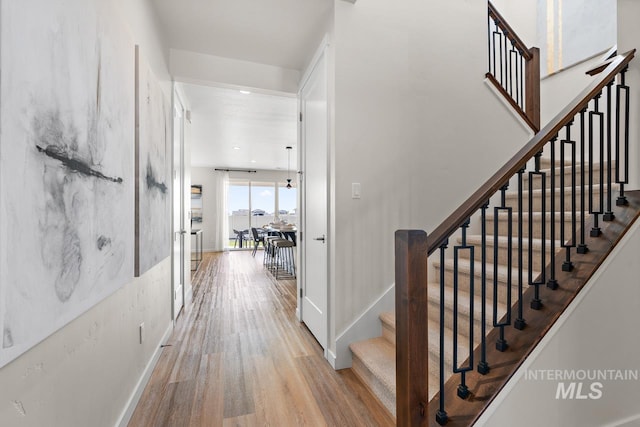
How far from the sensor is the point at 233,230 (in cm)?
1016

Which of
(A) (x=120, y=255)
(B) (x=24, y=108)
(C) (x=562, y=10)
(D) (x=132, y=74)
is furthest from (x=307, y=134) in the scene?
(C) (x=562, y=10)

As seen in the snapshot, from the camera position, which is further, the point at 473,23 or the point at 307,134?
the point at 307,134

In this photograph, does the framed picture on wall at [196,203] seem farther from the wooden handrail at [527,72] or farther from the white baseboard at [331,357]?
the wooden handrail at [527,72]

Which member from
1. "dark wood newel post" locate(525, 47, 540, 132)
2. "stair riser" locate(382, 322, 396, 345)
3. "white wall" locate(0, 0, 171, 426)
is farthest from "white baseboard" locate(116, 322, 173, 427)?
"dark wood newel post" locate(525, 47, 540, 132)

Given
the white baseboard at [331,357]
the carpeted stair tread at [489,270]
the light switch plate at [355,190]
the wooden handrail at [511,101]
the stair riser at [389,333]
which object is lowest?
the white baseboard at [331,357]

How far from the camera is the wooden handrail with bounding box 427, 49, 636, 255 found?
1167mm

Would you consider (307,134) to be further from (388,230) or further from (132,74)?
(132,74)

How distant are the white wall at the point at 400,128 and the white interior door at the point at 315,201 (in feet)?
0.68

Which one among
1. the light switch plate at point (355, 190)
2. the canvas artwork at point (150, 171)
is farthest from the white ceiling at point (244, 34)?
the light switch plate at point (355, 190)

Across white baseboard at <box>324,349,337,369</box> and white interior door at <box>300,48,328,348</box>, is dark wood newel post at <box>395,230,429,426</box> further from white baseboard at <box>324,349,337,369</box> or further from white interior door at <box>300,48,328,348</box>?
white interior door at <box>300,48,328,348</box>

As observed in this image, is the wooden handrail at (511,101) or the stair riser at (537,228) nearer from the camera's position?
the stair riser at (537,228)

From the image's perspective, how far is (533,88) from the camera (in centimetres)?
289

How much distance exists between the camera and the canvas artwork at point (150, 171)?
1667mm

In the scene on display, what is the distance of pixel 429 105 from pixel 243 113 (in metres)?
3.01
